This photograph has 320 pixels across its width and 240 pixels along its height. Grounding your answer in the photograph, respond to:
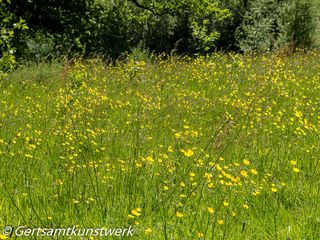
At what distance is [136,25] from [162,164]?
1526 centimetres

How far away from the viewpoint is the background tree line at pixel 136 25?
1241 cm

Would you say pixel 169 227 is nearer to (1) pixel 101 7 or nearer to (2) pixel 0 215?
(2) pixel 0 215

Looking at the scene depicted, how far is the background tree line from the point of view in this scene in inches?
489

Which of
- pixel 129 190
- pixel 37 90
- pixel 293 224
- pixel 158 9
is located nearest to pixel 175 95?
pixel 37 90

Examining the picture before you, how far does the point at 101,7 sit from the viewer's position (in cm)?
1350

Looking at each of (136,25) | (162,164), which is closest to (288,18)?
(136,25)

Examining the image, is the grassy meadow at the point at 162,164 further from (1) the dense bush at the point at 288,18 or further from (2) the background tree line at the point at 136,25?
(1) the dense bush at the point at 288,18

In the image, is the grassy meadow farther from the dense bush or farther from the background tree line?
the dense bush

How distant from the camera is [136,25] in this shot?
18484 mm

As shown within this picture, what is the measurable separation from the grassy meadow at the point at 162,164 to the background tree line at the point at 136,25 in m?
3.24

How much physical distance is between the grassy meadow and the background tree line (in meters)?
3.24

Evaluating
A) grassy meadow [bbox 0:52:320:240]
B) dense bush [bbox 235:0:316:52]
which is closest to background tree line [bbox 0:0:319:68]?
dense bush [bbox 235:0:316:52]

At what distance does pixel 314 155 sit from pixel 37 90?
4.86 meters

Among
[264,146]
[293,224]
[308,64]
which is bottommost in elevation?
[308,64]
